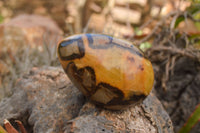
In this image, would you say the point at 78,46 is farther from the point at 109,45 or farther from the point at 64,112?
the point at 64,112

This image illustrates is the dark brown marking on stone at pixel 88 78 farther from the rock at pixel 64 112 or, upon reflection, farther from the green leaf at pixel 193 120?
the green leaf at pixel 193 120

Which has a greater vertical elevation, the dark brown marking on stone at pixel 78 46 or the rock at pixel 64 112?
the dark brown marking on stone at pixel 78 46

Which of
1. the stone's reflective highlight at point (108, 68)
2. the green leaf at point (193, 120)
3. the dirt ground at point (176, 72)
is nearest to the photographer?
the stone's reflective highlight at point (108, 68)

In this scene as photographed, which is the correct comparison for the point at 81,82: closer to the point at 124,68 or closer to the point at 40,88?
the point at 124,68

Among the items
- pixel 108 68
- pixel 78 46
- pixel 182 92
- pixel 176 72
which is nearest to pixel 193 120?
pixel 182 92

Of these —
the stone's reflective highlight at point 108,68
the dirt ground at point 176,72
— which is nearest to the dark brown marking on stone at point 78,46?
the stone's reflective highlight at point 108,68

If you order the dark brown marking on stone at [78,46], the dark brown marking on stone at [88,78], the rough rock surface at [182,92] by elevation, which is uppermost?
the dark brown marking on stone at [78,46]

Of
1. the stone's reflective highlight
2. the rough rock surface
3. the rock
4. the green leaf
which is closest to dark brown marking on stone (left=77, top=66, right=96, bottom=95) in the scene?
the stone's reflective highlight
